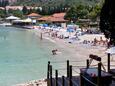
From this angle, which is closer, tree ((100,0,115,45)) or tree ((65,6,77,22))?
tree ((100,0,115,45))

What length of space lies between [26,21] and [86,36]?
206 feet

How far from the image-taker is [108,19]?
1152 cm

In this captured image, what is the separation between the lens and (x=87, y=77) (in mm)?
10734

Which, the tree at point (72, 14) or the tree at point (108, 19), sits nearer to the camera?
the tree at point (108, 19)

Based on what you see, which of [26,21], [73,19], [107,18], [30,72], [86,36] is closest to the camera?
[107,18]

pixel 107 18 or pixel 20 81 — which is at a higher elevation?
pixel 107 18

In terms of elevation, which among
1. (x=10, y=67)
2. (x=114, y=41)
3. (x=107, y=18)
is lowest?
(x=10, y=67)

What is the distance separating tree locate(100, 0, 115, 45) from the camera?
11.2 metres

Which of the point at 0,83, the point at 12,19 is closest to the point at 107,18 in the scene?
the point at 0,83

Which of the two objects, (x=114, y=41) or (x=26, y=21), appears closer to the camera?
(x=114, y=41)

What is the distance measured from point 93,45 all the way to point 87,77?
39.3 m

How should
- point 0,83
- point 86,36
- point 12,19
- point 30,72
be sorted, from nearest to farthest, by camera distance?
1. point 0,83
2. point 30,72
3. point 86,36
4. point 12,19

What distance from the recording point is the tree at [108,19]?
440 inches

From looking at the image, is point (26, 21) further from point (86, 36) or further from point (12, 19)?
point (86, 36)
